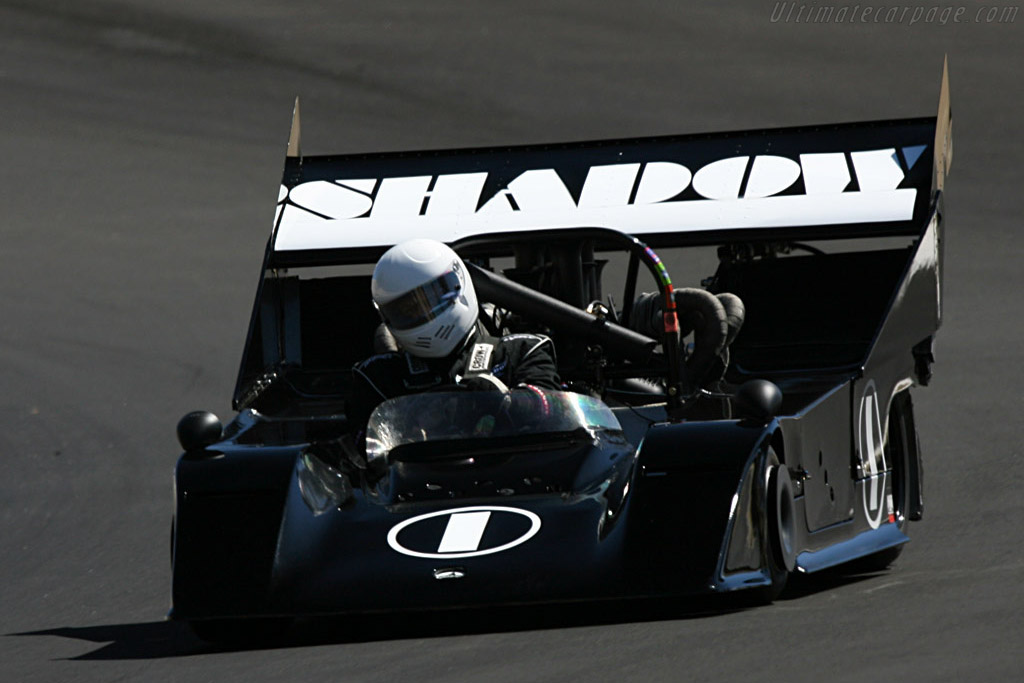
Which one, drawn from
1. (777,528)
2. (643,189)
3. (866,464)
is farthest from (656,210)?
(777,528)

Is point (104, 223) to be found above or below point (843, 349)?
below

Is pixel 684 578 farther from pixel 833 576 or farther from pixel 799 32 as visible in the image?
pixel 799 32

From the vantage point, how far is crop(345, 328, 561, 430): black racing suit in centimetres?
755

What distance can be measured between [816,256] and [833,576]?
2.33 metres

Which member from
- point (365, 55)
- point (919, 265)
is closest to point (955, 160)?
point (365, 55)

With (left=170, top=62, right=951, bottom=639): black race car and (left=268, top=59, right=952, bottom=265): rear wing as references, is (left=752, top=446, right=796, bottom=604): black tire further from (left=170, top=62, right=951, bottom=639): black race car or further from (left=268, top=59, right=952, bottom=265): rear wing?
(left=268, top=59, right=952, bottom=265): rear wing

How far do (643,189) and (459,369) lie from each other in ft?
9.10

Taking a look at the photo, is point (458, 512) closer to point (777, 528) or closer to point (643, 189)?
point (777, 528)

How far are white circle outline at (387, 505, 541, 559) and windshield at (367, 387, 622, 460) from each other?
459mm

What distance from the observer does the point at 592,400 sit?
24.3ft

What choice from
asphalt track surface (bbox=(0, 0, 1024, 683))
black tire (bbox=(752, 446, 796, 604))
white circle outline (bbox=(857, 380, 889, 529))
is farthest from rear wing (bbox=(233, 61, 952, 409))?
black tire (bbox=(752, 446, 796, 604))

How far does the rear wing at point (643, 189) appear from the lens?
9734 mm

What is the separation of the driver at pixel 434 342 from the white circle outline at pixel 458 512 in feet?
2.05

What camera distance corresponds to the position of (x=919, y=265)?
9.07 meters
